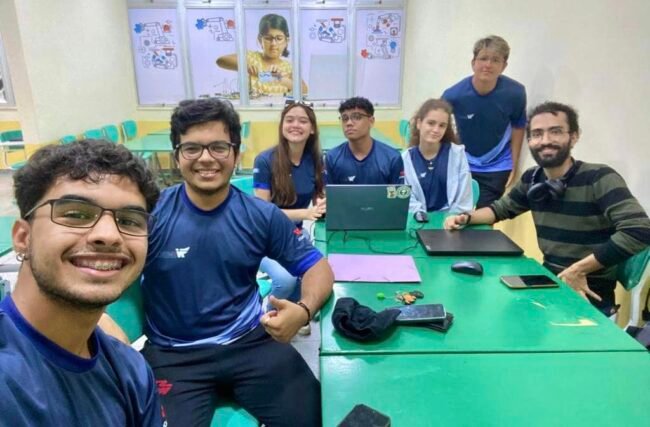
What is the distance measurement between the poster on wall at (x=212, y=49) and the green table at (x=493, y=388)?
18.3 feet

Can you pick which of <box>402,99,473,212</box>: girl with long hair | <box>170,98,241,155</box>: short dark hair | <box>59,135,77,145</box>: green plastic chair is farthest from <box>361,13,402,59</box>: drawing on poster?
<box>170,98,241,155</box>: short dark hair

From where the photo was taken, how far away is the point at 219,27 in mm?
6004

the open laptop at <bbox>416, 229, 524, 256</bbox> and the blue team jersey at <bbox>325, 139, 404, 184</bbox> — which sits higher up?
the blue team jersey at <bbox>325, 139, 404, 184</bbox>

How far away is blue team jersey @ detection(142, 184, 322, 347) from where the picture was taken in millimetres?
1334

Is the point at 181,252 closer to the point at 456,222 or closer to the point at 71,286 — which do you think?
the point at 71,286

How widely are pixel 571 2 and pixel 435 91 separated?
7.59 feet

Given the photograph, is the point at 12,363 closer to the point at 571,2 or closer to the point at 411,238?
the point at 411,238

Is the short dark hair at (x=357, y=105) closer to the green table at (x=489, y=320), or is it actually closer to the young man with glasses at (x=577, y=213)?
the young man with glasses at (x=577, y=213)

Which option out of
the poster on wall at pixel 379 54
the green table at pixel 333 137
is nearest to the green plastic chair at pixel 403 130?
the green table at pixel 333 137

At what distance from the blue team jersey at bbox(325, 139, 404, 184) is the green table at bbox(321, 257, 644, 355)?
0.87 meters

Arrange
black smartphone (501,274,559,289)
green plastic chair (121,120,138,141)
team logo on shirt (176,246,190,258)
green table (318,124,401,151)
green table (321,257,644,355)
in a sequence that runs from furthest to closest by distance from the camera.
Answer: green plastic chair (121,120,138,141) < green table (318,124,401,151) < black smartphone (501,274,559,289) < team logo on shirt (176,246,190,258) < green table (321,257,644,355)

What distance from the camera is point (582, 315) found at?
127 centimetres

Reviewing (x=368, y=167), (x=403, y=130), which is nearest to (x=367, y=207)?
(x=368, y=167)

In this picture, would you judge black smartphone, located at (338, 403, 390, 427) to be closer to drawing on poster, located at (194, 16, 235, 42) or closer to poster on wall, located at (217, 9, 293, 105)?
poster on wall, located at (217, 9, 293, 105)
